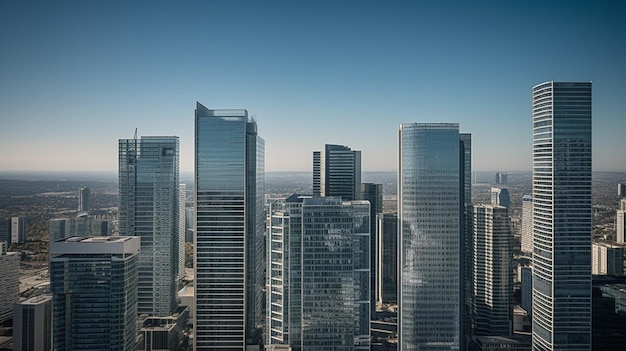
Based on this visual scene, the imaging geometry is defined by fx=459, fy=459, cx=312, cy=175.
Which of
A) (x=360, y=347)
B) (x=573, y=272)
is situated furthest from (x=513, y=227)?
(x=360, y=347)

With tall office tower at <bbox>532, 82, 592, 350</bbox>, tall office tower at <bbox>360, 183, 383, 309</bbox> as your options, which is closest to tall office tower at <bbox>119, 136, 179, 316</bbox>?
tall office tower at <bbox>360, 183, 383, 309</bbox>

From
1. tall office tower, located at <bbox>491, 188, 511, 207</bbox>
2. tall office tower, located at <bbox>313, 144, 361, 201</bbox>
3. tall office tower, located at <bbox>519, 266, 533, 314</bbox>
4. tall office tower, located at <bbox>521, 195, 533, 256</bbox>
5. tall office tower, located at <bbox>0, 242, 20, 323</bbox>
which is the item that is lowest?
tall office tower, located at <bbox>519, 266, 533, 314</bbox>

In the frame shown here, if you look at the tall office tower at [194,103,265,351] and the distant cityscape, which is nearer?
the distant cityscape

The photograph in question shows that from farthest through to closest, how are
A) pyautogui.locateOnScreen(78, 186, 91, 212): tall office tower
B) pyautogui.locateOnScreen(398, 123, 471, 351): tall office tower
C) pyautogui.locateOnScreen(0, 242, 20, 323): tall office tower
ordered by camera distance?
1. pyautogui.locateOnScreen(398, 123, 471, 351): tall office tower
2. pyautogui.locateOnScreen(0, 242, 20, 323): tall office tower
3. pyautogui.locateOnScreen(78, 186, 91, 212): tall office tower

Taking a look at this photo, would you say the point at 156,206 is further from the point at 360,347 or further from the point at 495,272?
the point at 495,272

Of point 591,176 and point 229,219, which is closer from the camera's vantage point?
point 591,176

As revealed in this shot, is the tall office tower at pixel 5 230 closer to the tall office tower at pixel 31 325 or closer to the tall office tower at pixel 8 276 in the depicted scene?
the tall office tower at pixel 8 276

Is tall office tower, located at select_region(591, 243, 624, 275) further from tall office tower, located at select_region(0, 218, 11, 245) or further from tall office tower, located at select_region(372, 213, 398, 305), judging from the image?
tall office tower, located at select_region(0, 218, 11, 245)
